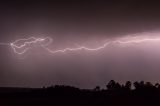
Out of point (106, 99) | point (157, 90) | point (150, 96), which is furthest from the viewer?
point (157, 90)

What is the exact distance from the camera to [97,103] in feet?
120

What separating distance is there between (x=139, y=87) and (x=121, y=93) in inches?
198

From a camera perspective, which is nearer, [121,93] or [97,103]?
[97,103]

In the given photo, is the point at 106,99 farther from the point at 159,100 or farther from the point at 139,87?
the point at 139,87

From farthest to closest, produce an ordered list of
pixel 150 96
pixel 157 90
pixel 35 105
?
1. pixel 157 90
2. pixel 150 96
3. pixel 35 105

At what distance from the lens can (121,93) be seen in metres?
43.8

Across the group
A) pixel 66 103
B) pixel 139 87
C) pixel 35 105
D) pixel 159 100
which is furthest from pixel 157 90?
pixel 35 105

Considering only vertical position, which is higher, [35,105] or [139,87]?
[139,87]

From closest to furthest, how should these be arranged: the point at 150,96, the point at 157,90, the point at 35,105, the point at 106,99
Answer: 1. the point at 35,105
2. the point at 106,99
3. the point at 150,96
4. the point at 157,90

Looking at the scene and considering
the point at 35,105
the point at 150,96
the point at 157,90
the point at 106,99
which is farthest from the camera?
the point at 157,90

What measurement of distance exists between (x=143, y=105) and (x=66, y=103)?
6.86 meters

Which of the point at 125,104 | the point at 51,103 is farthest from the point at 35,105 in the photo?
the point at 125,104

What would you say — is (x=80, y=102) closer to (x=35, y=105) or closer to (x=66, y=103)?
(x=66, y=103)

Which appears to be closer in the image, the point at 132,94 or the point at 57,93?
the point at 132,94
